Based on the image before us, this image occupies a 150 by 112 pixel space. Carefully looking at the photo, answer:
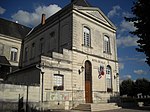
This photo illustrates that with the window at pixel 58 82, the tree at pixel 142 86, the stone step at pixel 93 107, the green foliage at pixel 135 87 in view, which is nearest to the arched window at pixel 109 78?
the stone step at pixel 93 107

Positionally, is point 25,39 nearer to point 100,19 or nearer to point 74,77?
point 100,19

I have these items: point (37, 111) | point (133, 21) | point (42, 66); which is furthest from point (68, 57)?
point (133, 21)

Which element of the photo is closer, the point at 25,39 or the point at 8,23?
the point at 25,39

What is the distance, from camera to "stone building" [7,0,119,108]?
Answer: 547 inches

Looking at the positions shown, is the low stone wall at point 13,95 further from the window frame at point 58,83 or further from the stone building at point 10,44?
the stone building at point 10,44

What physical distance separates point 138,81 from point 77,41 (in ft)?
99.0

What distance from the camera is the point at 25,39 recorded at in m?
26.0

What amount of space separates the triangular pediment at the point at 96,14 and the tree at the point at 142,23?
7.09 metres

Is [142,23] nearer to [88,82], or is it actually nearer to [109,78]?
[88,82]

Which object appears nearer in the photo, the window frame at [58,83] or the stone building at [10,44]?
the window frame at [58,83]

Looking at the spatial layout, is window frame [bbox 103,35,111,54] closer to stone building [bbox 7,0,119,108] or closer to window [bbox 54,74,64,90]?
stone building [bbox 7,0,119,108]

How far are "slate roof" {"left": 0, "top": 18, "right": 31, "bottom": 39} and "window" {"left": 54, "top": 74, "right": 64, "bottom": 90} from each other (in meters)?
14.4

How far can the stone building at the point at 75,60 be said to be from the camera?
13891 millimetres

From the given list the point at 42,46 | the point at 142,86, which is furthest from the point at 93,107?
the point at 142,86
